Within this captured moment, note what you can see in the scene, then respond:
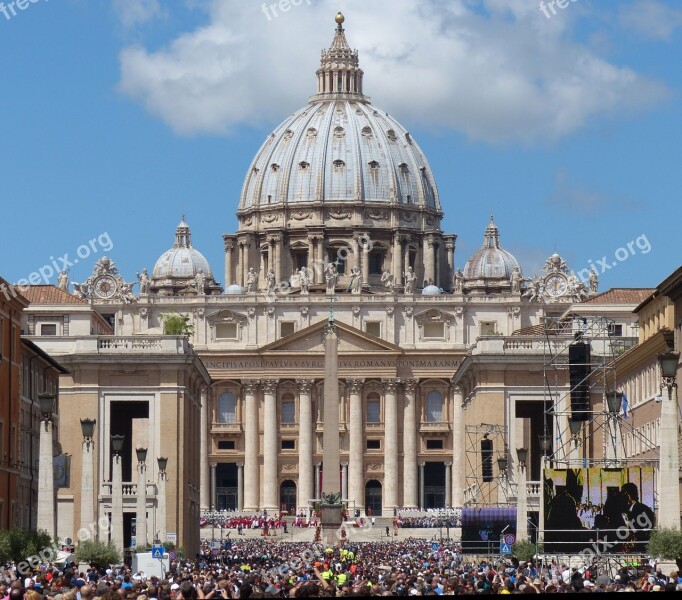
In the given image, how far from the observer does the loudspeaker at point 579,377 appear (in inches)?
3572

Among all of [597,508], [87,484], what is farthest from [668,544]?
[87,484]

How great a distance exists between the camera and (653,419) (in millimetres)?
84062

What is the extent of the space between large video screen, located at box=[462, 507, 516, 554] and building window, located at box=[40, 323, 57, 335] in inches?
2601

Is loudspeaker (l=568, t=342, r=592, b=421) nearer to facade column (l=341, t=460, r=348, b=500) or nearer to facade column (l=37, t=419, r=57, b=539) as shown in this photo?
facade column (l=37, t=419, r=57, b=539)

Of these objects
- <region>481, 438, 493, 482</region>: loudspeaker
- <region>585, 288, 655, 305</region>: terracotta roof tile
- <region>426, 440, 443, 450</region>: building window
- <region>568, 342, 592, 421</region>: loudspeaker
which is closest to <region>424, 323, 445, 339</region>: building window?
<region>426, 440, 443, 450</region>: building window

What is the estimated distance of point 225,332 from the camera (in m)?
192

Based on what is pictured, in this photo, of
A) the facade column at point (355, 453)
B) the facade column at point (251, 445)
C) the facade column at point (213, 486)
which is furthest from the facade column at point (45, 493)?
the facade column at point (251, 445)

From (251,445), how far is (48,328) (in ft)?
138

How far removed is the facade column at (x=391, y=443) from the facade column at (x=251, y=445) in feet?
34.8

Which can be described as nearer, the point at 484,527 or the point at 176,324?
the point at 484,527

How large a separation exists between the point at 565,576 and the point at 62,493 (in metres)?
55.7

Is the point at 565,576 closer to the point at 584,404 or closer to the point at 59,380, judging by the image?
the point at 584,404

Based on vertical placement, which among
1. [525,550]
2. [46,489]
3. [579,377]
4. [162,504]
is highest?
[579,377]

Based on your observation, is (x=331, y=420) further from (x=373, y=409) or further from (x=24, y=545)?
(x=373, y=409)
